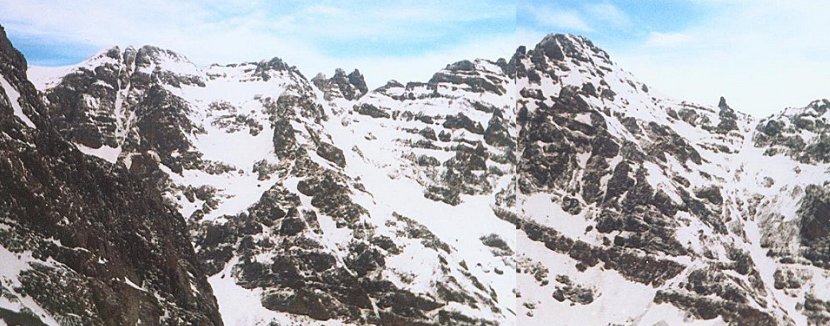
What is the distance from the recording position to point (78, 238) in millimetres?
30375

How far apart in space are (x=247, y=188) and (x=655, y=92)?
111 ft

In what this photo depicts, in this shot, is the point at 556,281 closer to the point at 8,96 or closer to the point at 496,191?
the point at 496,191

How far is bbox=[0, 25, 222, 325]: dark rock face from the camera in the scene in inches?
1091

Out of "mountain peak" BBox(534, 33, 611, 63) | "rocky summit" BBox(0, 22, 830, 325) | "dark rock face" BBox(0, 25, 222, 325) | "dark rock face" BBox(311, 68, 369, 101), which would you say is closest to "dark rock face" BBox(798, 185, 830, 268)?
"rocky summit" BBox(0, 22, 830, 325)

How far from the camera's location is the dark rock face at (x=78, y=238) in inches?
1091

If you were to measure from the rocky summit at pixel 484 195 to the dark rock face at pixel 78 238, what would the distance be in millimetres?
5630

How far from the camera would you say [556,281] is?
6762 cm

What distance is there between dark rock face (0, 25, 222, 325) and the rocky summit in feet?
18.5

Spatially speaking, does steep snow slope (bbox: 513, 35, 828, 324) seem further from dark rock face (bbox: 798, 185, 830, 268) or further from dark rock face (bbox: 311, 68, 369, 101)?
dark rock face (bbox: 311, 68, 369, 101)

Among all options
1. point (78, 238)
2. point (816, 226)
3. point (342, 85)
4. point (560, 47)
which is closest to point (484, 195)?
point (560, 47)

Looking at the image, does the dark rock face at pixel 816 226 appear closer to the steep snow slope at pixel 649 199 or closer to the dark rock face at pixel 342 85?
the steep snow slope at pixel 649 199

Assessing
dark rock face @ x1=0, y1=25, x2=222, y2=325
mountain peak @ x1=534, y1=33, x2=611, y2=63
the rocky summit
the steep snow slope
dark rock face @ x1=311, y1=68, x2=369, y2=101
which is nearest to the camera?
dark rock face @ x1=0, y1=25, x2=222, y2=325

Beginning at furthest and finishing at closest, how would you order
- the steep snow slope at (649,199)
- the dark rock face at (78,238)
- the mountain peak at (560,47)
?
the mountain peak at (560,47) → the steep snow slope at (649,199) → the dark rock face at (78,238)

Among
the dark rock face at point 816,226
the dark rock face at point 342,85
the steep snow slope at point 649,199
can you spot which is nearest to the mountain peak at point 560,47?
the steep snow slope at point 649,199
